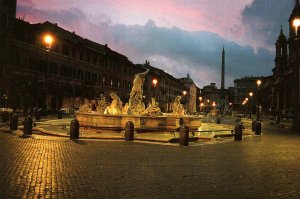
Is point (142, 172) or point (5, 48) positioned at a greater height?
point (5, 48)

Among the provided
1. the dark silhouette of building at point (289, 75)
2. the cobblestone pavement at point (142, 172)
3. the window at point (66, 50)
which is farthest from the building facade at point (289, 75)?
the window at point (66, 50)

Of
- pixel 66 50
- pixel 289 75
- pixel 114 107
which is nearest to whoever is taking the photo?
pixel 114 107

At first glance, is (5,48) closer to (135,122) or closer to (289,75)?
(135,122)

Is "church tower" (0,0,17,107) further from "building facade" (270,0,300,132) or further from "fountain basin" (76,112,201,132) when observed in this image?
"building facade" (270,0,300,132)

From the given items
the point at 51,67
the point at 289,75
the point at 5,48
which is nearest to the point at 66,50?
the point at 51,67

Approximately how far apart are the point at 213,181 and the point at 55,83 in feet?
156

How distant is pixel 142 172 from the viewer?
9328mm

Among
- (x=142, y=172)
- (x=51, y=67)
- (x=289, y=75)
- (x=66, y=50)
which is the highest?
(x=66, y=50)

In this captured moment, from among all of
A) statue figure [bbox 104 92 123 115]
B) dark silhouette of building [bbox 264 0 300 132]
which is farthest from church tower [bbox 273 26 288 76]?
statue figure [bbox 104 92 123 115]

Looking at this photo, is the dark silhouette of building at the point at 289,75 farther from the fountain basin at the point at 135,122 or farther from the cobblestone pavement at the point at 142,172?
the cobblestone pavement at the point at 142,172

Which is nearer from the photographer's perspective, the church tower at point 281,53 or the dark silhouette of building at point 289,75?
the dark silhouette of building at point 289,75

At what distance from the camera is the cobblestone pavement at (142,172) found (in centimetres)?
724

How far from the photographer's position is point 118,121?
70.3 ft

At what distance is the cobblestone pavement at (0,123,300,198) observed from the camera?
285 inches
